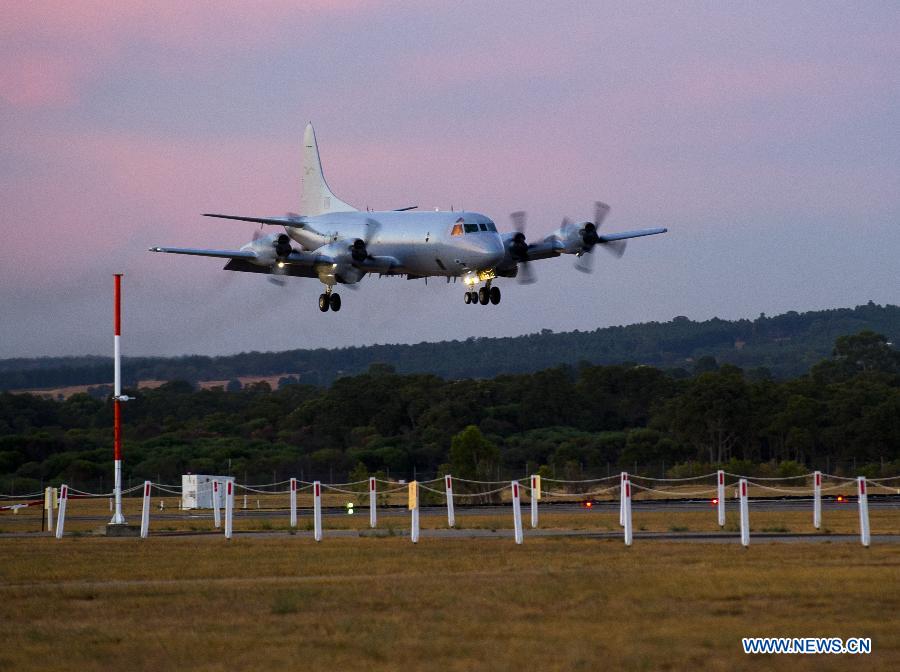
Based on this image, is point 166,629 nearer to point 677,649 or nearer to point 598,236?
point 677,649

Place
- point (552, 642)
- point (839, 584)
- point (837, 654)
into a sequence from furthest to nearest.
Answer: point (839, 584), point (552, 642), point (837, 654)

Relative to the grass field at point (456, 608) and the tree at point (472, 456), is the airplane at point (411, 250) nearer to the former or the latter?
→ the tree at point (472, 456)

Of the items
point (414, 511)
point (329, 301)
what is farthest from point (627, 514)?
point (329, 301)

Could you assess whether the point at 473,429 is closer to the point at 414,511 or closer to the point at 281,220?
the point at 281,220

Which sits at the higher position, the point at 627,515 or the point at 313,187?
the point at 313,187

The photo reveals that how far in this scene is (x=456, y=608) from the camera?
19.6 m

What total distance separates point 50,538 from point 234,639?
80.4ft

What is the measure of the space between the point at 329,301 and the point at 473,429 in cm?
1533

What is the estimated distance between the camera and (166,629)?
18.2 meters

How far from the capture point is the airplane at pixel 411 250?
55.9 metres

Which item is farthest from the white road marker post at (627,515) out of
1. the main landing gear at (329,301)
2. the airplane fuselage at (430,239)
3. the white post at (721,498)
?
the main landing gear at (329,301)

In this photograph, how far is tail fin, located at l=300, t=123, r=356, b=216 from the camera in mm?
73750

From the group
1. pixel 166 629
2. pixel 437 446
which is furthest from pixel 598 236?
pixel 437 446

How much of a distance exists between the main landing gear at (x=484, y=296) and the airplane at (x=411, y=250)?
0.02 metres
